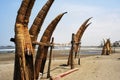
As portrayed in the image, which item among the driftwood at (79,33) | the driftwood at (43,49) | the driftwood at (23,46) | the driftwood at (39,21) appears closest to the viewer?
the driftwood at (23,46)

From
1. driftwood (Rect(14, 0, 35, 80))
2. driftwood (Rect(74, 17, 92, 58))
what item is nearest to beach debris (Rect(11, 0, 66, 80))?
driftwood (Rect(14, 0, 35, 80))

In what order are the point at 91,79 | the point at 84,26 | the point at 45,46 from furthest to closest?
the point at 84,26 → the point at 91,79 → the point at 45,46

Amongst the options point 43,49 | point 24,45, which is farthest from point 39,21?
point 43,49

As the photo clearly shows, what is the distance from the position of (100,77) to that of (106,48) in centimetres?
2435

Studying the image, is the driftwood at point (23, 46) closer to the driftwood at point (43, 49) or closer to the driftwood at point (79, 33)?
the driftwood at point (43, 49)

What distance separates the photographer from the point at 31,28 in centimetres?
1022

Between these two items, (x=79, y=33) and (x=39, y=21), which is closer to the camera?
(x=39, y=21)

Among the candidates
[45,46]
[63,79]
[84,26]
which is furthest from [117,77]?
[84,26]

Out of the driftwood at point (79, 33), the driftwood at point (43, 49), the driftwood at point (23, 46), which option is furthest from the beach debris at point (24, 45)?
the driftwood at point (79, 33)

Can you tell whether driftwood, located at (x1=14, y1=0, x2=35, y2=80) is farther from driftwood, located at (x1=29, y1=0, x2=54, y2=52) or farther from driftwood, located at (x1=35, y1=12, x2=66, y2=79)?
driftwood, located at (x1=35, y1=12, x2=66, y2=79)

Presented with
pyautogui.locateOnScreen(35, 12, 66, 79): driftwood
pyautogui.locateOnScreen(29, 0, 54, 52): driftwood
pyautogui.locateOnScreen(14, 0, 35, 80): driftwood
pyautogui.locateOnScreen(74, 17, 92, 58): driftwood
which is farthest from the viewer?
Answer: pyautogui.locateOnScreen(74, 17, 92, 58): driftwood

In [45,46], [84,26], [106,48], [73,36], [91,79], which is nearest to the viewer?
[45,46]

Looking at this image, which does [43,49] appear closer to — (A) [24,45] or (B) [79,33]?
(A) [24,45]

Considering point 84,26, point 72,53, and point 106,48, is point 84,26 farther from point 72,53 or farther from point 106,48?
point 106,48
